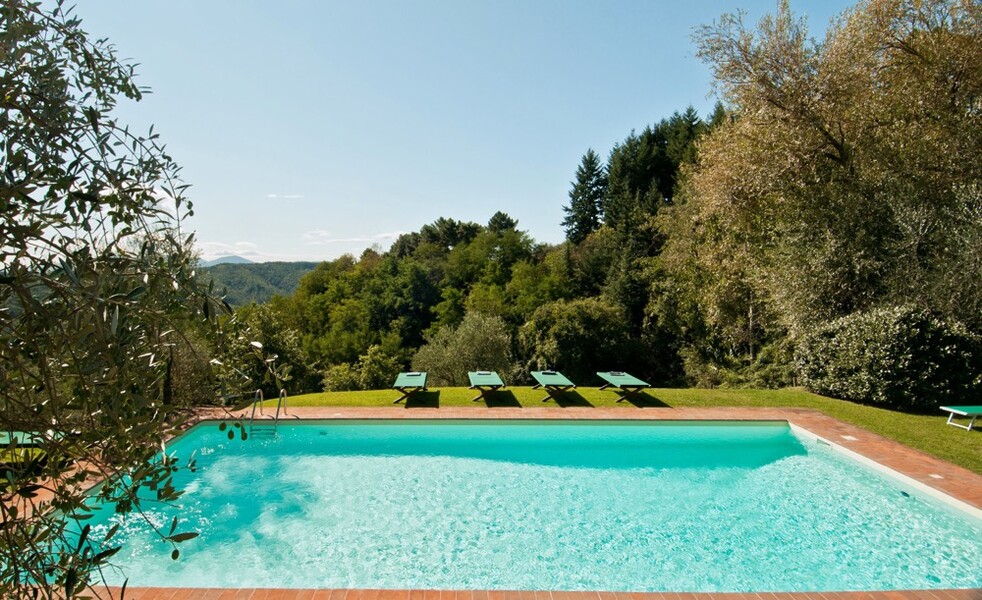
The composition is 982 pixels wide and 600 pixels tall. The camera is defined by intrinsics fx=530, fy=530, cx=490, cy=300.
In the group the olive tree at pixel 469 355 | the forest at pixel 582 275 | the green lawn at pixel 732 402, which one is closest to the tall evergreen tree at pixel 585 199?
the forest at pixel 582 275

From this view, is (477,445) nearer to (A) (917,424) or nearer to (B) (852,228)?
(A) (917,424)

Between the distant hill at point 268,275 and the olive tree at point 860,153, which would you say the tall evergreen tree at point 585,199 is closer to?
the distant hill at point 268,275

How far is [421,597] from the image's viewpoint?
4.76 meters

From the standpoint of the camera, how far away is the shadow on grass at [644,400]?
12.0 meters

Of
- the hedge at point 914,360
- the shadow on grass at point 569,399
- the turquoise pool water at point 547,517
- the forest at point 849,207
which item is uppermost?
the forest at point 849,207

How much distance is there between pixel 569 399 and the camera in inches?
493

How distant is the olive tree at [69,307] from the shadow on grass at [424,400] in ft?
32.5

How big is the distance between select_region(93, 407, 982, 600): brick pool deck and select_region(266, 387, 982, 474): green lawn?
430 millimetres

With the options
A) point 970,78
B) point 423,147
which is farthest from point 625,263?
point 970,78

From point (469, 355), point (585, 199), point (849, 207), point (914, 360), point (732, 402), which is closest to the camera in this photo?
point (914, 360)

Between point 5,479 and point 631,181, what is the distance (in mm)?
40437

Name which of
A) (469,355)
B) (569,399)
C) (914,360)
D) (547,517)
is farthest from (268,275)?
(914,360)

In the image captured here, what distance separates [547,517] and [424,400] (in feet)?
19.1

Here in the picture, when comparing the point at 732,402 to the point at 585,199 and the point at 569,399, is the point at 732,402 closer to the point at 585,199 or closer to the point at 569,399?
the point at 569,399
